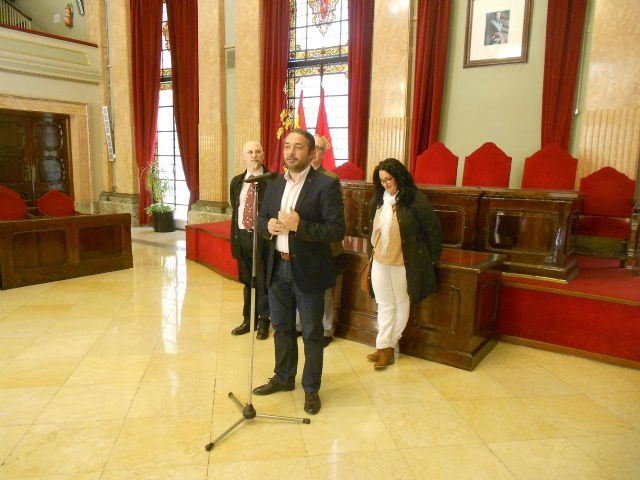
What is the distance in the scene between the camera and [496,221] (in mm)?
3691

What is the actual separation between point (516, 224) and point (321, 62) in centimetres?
473

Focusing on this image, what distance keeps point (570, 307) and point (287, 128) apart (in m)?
5.04

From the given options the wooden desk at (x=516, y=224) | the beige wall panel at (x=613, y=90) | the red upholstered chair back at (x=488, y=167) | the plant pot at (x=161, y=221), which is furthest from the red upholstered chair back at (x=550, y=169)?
the plant pot at (x=161, y=221)

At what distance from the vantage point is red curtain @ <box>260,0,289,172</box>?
23.5 feet

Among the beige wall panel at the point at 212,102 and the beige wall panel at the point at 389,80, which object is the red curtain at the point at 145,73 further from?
the beige wall panel at the point at 389,80

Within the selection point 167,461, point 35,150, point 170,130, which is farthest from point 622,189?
point 35,150

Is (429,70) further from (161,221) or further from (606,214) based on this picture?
(161,221)

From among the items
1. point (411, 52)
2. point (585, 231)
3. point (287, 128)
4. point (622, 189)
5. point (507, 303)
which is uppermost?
point (411, 52)

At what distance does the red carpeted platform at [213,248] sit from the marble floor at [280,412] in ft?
5.28

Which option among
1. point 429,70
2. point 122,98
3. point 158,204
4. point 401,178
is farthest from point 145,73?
point 401,178

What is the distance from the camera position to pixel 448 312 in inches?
126

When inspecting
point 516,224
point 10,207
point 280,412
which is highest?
point 516,224

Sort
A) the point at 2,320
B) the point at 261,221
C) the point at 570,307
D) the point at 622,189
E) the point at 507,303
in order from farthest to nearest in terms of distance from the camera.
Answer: the point at 622,189 < the point at 2,320 < the point at 507,303 < the point at 570,307 < the point at 261,221

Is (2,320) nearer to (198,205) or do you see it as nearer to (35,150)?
(198,205)
